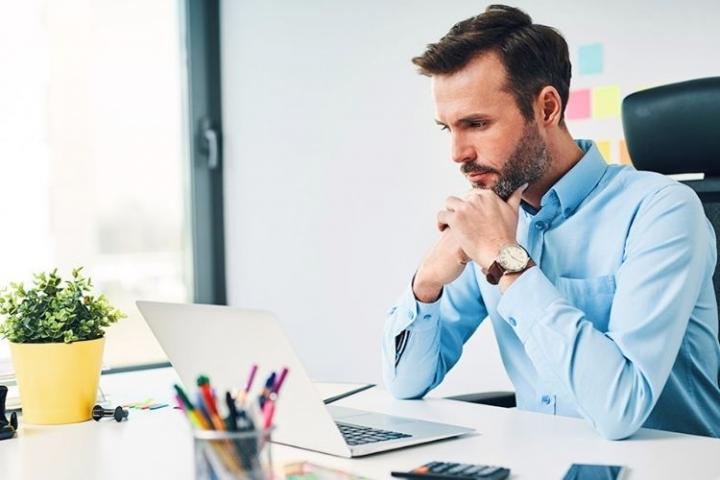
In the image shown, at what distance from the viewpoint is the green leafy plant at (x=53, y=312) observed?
1.47 meters

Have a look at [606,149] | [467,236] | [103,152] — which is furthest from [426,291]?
[103,152]

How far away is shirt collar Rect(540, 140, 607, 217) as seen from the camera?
5.11 feet

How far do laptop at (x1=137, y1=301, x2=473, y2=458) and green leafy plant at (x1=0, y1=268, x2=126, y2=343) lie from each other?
0.26 metres

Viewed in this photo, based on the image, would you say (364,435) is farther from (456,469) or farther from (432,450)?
(456,469)

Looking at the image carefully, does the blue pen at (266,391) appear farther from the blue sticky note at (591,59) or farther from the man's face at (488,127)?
the blue sticky note at (591,59)

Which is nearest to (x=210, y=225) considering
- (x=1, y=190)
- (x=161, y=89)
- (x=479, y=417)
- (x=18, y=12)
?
(x=161, y=89)

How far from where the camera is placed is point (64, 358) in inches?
57.2

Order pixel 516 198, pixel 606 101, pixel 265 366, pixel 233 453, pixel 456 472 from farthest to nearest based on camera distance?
pixel 606 101, pixel 516 198, pixel 265 366, pixel 456 472, pixel 233 453

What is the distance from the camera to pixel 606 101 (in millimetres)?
2203

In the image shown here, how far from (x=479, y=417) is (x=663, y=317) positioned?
0.30 meters

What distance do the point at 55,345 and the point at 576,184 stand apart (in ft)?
2.96

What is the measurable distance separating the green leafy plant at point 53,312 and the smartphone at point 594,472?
83cm

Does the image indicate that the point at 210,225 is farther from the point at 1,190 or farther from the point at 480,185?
the point at 480,185

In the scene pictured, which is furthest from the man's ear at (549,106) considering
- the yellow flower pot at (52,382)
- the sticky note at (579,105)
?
the yellow flower pot at (52,382)
